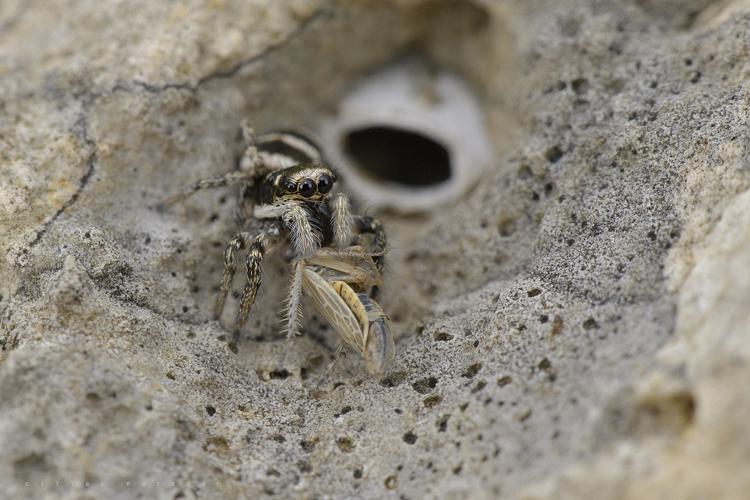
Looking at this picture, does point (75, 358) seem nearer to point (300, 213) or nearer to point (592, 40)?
point (300, 213)

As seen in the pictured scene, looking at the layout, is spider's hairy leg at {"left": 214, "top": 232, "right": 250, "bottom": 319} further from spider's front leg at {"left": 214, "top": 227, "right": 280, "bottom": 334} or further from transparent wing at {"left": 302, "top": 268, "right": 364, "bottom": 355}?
transparent wing at {"left": 302, "top": 268, "right": 364, "bottom": 355}

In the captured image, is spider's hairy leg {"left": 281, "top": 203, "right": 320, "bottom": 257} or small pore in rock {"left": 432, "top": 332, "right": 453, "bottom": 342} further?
spider's hairy leg {"left": 281, "top": 203, "right": 320, "bottom": 257}

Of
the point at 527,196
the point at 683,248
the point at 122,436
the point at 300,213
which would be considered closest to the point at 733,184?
the point at 683,248

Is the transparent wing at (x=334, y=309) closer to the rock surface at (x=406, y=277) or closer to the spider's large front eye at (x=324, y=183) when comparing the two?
the rock surface at (x=406, y=277)

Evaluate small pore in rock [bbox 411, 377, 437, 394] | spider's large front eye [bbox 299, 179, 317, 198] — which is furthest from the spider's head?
small pore in rock [bbox 411, 377, 437, 394]

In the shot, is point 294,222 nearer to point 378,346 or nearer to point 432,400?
point 378,346

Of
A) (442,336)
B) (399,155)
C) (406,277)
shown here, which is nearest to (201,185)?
(406,277)

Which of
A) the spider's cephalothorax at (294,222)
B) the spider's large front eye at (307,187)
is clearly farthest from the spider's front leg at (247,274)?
the spider's large front eye at (307,187)
